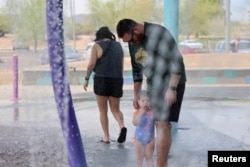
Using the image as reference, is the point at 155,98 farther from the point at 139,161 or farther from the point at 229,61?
the point at 229,61

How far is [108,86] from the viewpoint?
6273 mm

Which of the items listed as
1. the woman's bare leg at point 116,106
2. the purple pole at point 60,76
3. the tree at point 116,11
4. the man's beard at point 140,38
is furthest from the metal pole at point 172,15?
the tree at point 116,11

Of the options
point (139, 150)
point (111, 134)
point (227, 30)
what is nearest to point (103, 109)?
point (111, 134)

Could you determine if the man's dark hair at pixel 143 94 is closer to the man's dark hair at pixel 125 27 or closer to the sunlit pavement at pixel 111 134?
the man's dark hair at pixel 125 27

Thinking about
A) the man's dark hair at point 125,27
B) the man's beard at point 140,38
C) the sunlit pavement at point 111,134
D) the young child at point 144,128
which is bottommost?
the sunlit pavement at point 111,134

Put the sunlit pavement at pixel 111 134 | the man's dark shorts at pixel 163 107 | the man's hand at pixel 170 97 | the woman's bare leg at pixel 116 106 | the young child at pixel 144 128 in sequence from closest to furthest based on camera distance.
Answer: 1. the man's hand at pixel 170 97
2. the man's dark shorts at pixel 163 107
3. the young child at pixel 144 128
4. the sunlit pavement at pixel 111 134
5. the woman's bare leg at pixel 116 106

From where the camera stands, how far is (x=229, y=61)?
16.4 meters

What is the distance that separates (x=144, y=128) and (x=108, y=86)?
1653 mm

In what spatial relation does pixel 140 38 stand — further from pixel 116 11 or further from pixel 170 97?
pixel 116 11

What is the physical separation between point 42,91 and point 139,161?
813 centimetres

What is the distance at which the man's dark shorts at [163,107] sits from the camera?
14.9 feet

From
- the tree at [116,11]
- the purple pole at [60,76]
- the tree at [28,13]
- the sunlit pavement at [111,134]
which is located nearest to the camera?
the purple pole at [60,76]

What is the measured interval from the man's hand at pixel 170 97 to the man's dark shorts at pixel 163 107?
6cm

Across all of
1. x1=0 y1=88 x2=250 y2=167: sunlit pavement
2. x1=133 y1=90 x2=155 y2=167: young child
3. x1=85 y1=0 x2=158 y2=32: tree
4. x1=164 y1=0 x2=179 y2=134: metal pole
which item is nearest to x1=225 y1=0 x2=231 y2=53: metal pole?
x1=85 y1=0 x2=158 y2=32: tree
